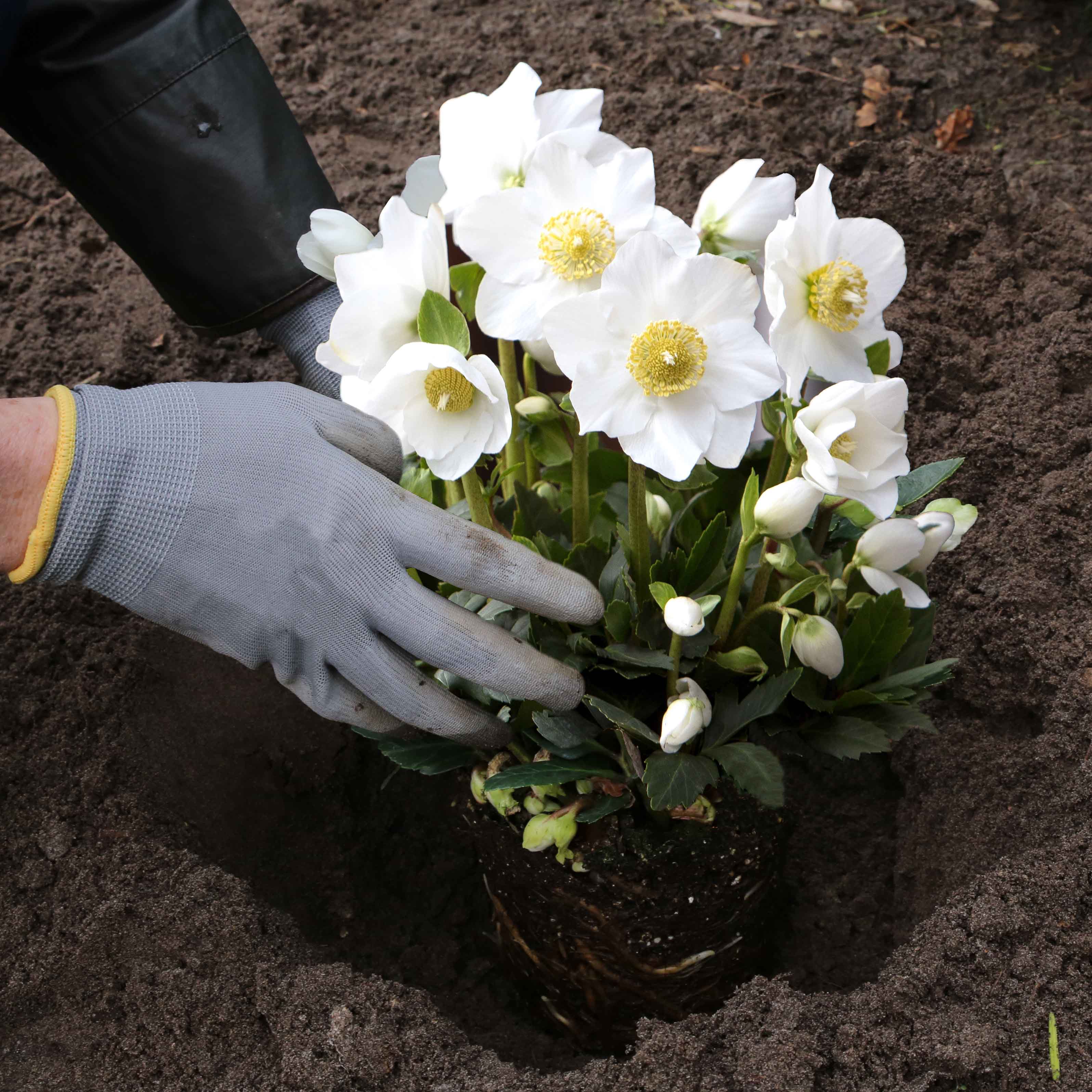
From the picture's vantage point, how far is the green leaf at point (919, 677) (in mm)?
981

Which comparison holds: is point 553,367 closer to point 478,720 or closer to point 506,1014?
point 478,720

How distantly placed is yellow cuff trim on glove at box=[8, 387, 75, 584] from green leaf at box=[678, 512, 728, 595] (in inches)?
22.5

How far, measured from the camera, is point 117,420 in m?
0.97

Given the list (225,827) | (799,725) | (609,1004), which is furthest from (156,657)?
(799,725)

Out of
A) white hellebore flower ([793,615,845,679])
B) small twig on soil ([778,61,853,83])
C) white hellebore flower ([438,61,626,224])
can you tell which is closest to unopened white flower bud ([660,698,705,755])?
white hellebore flower ([793,615,845,679])

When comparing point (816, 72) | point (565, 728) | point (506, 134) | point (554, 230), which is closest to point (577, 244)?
point (554, 230)

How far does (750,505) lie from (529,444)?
22cm

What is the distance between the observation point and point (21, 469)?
940mm

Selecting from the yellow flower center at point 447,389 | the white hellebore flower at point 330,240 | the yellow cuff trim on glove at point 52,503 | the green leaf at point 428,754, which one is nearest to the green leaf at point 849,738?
the green leaf at point 428,754

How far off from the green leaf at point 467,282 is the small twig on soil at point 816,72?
1232 mm

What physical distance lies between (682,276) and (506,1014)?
40.1 inches

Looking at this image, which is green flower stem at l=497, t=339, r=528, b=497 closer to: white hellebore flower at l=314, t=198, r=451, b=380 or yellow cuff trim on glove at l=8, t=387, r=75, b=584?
white hellebore flower at l=314, t=198, r=451, b=380

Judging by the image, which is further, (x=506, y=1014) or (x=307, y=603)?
(x=506, y=1014)

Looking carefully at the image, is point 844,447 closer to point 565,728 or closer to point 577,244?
point 577,244
